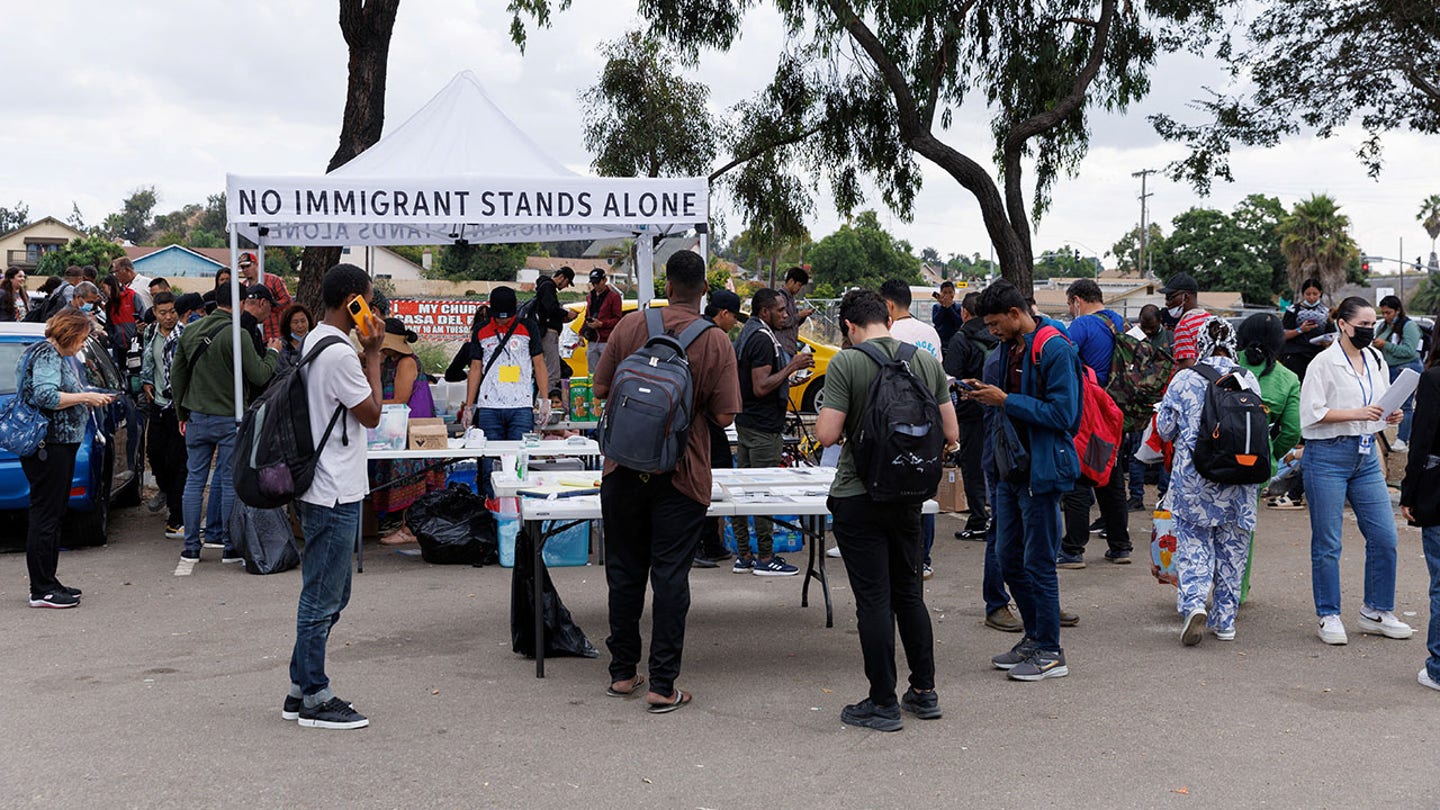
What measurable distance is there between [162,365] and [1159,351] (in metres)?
7.83

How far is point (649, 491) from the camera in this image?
5.27m

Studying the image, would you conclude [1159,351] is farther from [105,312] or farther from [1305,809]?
[105,312]

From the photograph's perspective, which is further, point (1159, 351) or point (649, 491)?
point (1159, 351)

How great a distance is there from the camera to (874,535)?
5.04m

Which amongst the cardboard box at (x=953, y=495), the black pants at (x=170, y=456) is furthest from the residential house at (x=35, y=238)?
the cardboard box at (x=953, y=495)

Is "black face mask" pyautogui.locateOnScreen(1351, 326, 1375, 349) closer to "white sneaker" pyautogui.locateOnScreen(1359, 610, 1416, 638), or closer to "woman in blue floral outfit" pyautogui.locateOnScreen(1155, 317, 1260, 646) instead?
"woman in blue floral outfit" pyautogui.locateOnScreen(1155, 317, 1260, 646)

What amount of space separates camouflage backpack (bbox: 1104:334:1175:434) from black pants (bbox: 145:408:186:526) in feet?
24.0

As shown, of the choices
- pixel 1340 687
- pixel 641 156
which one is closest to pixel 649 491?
pixel 1340 687

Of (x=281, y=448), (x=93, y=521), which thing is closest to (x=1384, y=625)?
(x=281, y=448)

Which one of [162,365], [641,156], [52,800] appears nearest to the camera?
[52,800]

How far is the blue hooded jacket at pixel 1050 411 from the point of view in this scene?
566cm

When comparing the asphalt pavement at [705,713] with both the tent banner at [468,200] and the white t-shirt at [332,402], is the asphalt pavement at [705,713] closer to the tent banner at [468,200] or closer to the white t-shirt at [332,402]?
the white t-shirt at [332,402]

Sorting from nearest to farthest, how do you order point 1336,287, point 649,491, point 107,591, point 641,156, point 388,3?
1. point 649,491
2. point 107,591
3. point 388,3
4. point 641,156
5. point 1336,287

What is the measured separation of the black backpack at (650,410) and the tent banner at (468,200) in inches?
181
